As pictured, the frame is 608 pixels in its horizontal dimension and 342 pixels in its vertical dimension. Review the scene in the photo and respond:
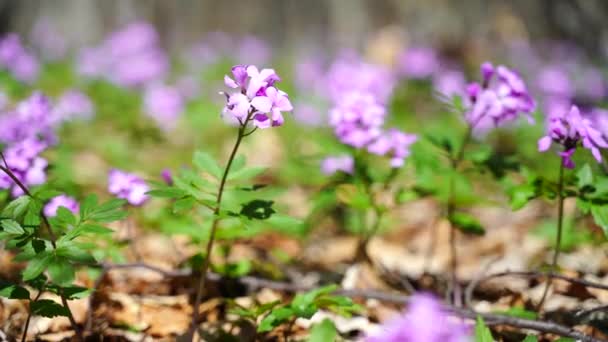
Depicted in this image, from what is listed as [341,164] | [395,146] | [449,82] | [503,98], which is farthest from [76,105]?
[503,98]

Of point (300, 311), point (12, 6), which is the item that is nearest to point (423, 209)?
point (300, 311)

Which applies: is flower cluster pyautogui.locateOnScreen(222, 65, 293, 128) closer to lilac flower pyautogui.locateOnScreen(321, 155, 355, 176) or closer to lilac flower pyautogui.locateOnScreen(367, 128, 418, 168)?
lilac flower pyautogui.locateOnScreen(367, 128, 418, 168)

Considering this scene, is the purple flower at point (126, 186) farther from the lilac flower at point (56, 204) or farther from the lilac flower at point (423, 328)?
the lilac flower at point (423, 328)

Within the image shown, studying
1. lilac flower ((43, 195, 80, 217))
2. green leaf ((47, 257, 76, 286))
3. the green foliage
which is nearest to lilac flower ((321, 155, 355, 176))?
the green foliage

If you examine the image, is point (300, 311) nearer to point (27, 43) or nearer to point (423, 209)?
point (423, 209)

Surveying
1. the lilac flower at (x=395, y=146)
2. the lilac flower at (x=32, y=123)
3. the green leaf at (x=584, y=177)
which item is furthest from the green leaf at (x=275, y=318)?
the lilac flower at (x=32, y=123)

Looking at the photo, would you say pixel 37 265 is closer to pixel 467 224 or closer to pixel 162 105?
pixel 467 224
